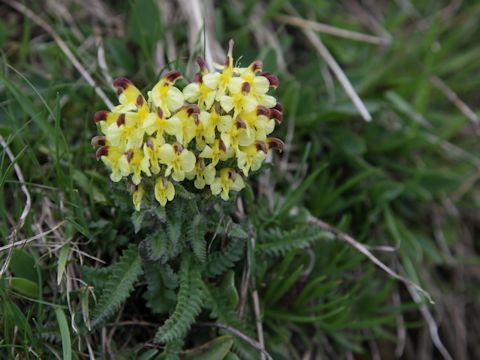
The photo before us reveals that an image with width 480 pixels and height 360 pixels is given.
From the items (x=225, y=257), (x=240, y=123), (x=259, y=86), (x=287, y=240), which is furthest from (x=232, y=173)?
(x=287, y=240)

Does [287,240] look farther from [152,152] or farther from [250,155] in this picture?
[152,152]

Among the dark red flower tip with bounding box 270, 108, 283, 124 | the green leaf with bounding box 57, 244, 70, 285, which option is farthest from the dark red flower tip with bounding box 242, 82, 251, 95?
the green leaf with bounding box 57, 244, 70, 285

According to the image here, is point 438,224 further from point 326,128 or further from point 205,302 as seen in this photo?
point 205,302

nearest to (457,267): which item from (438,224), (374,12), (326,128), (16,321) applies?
(438,224)

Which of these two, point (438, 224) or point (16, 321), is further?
point (438, 224)

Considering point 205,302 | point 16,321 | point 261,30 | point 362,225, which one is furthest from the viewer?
point 261,30

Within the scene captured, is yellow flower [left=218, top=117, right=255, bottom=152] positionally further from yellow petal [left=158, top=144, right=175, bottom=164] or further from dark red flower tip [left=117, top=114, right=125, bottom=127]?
dark red flower tip [left=117, top=114, right=125, bottom=127]

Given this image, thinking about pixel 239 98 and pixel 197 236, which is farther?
pixel 197 236
